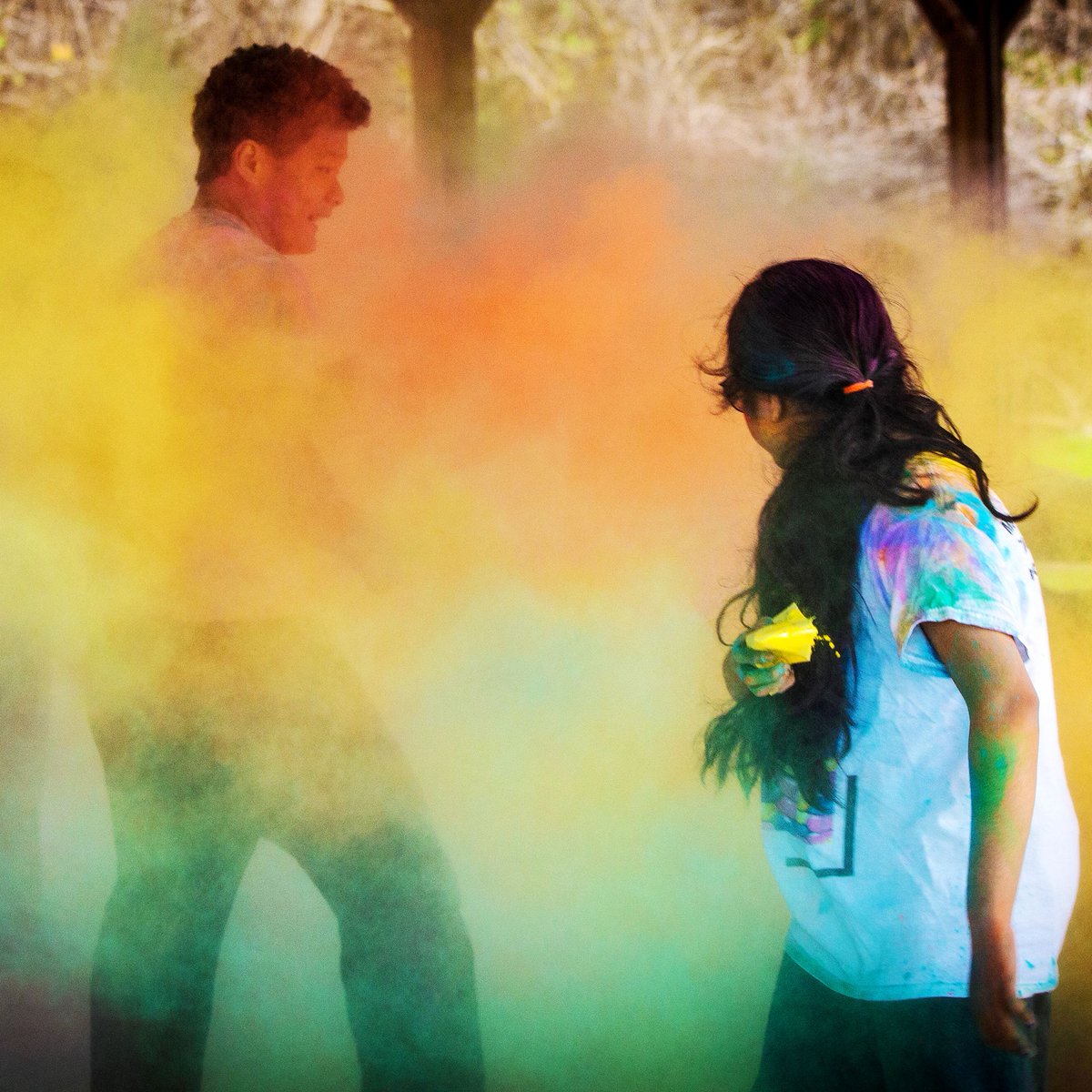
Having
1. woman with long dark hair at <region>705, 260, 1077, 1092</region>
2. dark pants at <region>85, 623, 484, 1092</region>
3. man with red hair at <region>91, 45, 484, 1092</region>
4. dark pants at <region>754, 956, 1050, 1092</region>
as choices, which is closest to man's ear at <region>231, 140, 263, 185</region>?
man with red hair at <region>91, 45, 484, 1092</region>

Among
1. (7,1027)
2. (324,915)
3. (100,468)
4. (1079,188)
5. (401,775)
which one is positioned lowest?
(7,1027)

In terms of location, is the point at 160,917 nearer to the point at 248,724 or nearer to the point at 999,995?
the point at 248,724

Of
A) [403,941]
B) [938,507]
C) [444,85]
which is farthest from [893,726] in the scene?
[444,85]

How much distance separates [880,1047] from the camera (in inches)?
46.4

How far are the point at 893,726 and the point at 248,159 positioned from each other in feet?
4.20

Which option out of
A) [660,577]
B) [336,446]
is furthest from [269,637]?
[660,577]

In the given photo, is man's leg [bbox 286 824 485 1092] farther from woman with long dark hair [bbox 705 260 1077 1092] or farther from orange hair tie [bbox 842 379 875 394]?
orange hair tie [bbox 842 379 875 394]

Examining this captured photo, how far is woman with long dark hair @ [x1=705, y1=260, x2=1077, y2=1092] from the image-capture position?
1047 mm

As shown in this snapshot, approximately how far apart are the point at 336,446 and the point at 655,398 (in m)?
0.63

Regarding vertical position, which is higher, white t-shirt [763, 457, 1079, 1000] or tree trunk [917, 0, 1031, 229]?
tree trunk [917, 0, 1031, 229]

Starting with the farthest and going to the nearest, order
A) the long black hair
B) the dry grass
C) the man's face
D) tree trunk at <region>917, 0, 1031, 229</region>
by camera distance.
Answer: tree trunk at <region>917, 0, 1031, 229</region> < the dry grass < the man's face < the long black hair

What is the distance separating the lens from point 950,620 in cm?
105

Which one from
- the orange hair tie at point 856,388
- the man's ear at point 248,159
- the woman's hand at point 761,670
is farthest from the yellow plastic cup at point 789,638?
the man's ear at point 248,159

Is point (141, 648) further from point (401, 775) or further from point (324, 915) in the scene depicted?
point (324, 915)
